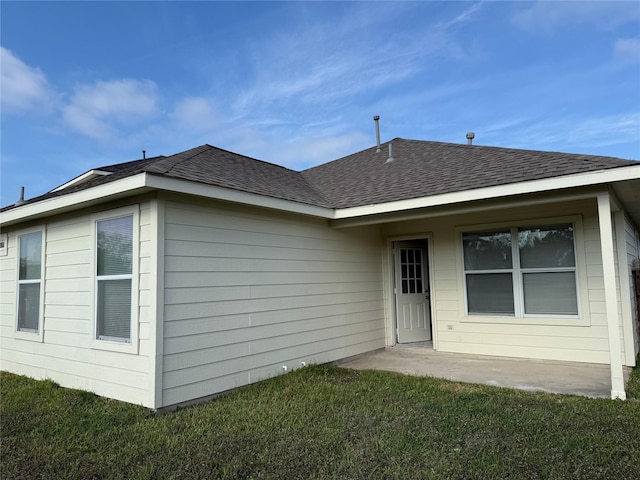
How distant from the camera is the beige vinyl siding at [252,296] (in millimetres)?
4188

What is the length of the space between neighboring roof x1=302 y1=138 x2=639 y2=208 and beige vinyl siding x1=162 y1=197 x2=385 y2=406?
40.4 inches

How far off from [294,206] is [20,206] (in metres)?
3.92

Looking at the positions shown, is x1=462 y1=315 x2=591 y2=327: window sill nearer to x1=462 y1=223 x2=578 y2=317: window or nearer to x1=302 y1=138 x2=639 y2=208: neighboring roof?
x1=462 y1=223 x2=578 y2=317: window

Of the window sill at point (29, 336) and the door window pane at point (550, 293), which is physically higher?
the door window pane at point (550, 293)

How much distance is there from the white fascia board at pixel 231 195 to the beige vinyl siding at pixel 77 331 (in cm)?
39

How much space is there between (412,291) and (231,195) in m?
4.68

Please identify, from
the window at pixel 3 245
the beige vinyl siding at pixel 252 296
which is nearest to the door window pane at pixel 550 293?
the beige vinyl siding at pixel 252 296

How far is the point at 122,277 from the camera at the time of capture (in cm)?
435

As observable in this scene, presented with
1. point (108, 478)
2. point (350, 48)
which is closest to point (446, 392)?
point (108, 478)

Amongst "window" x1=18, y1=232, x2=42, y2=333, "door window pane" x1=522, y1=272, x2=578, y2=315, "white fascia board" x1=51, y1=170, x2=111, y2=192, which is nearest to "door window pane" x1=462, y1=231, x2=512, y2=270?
"door window pane" x1=522, y1=272, x2=578, y2=315

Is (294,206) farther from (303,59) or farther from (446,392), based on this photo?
(303,59)

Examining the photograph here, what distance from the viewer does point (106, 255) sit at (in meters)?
4.61

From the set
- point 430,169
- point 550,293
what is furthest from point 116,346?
point 550,293

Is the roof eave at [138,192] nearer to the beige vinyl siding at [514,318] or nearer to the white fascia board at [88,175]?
the white fascia board at [88,175]
